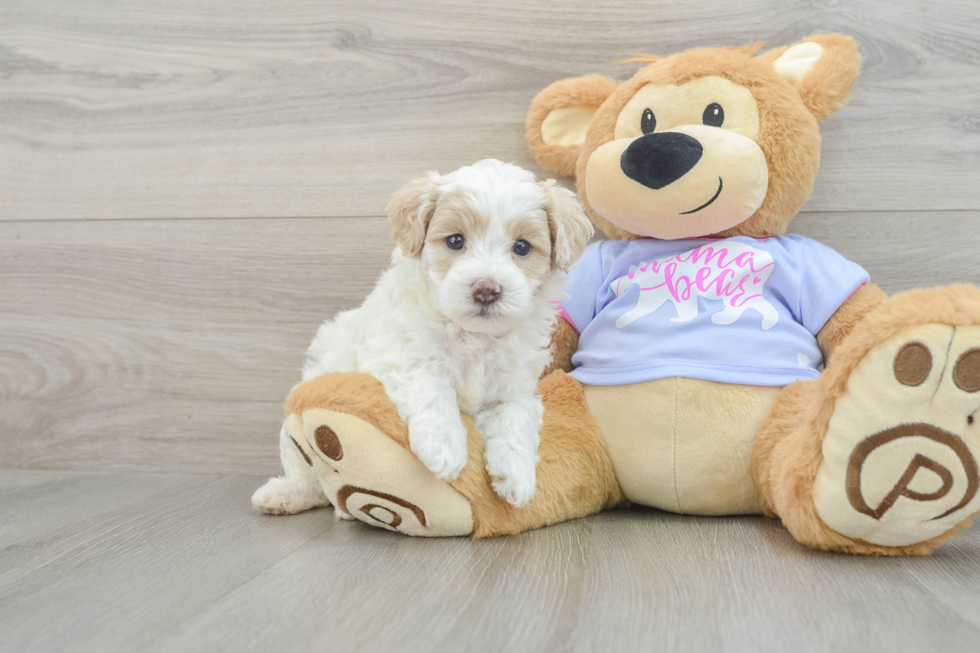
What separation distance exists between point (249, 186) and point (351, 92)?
34cm

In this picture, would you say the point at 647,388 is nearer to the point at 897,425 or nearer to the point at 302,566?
the point at 897,425

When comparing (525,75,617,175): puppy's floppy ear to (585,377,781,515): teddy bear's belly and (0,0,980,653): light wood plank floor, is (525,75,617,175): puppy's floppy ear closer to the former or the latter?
(0,0,980,653): light wood plank floor

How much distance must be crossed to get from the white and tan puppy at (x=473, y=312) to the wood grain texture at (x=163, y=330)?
1.54 feet

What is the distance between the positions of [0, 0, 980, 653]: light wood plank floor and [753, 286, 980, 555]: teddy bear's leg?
0.17 m

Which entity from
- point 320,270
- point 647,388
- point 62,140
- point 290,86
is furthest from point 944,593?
point 62,140

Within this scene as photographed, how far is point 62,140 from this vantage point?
5.86 feet

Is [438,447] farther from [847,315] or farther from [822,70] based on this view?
[822,70]

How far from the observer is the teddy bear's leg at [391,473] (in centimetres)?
106

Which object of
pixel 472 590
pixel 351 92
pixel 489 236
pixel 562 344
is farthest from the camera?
pixel 351 92

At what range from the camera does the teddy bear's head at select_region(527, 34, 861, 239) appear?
4.05 feet

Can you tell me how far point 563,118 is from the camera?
58.9 inches

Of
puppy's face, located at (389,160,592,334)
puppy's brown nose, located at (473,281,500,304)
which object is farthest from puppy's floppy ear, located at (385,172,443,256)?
puppy's brown nose, located at (473,281,500,304)

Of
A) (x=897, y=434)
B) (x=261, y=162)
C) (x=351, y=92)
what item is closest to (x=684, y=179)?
(x=897, y=434)

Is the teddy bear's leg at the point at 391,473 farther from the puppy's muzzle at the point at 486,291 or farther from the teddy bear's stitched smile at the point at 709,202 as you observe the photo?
the teddy bear's stitched smile at the point at 709,202
